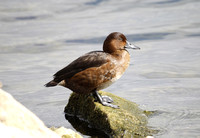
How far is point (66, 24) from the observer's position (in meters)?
17.2

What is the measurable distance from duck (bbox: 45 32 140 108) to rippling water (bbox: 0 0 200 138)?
73 cm

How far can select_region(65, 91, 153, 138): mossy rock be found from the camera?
6297 mm

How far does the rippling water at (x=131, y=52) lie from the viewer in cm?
788

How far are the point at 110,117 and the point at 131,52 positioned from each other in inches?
256

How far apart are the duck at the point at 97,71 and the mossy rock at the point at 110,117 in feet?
0.57

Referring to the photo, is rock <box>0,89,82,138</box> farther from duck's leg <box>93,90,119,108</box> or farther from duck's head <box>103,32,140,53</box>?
duck's head <box>103,32,140,53</box>

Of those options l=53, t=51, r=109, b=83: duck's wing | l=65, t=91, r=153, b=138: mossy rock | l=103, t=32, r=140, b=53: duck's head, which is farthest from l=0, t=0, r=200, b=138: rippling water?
l=103, t=32, r=140, b=53: duck's head

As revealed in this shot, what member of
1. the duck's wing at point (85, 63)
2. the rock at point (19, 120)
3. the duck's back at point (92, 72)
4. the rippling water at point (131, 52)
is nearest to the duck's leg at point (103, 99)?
the duck's back at point (92, 72)

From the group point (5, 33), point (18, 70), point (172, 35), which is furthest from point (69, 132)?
point (5, 33)

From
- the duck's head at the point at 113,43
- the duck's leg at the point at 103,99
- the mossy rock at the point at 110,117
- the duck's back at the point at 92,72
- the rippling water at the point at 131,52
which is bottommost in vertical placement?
the rippling water at the point at 131,52

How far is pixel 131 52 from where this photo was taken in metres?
12.7

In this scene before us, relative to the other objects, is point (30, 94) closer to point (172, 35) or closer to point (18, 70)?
point (18, 70)

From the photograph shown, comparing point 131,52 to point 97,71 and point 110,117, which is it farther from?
point 110,117

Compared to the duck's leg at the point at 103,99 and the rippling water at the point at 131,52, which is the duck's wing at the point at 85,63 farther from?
the rippling water at the point at 131,52
